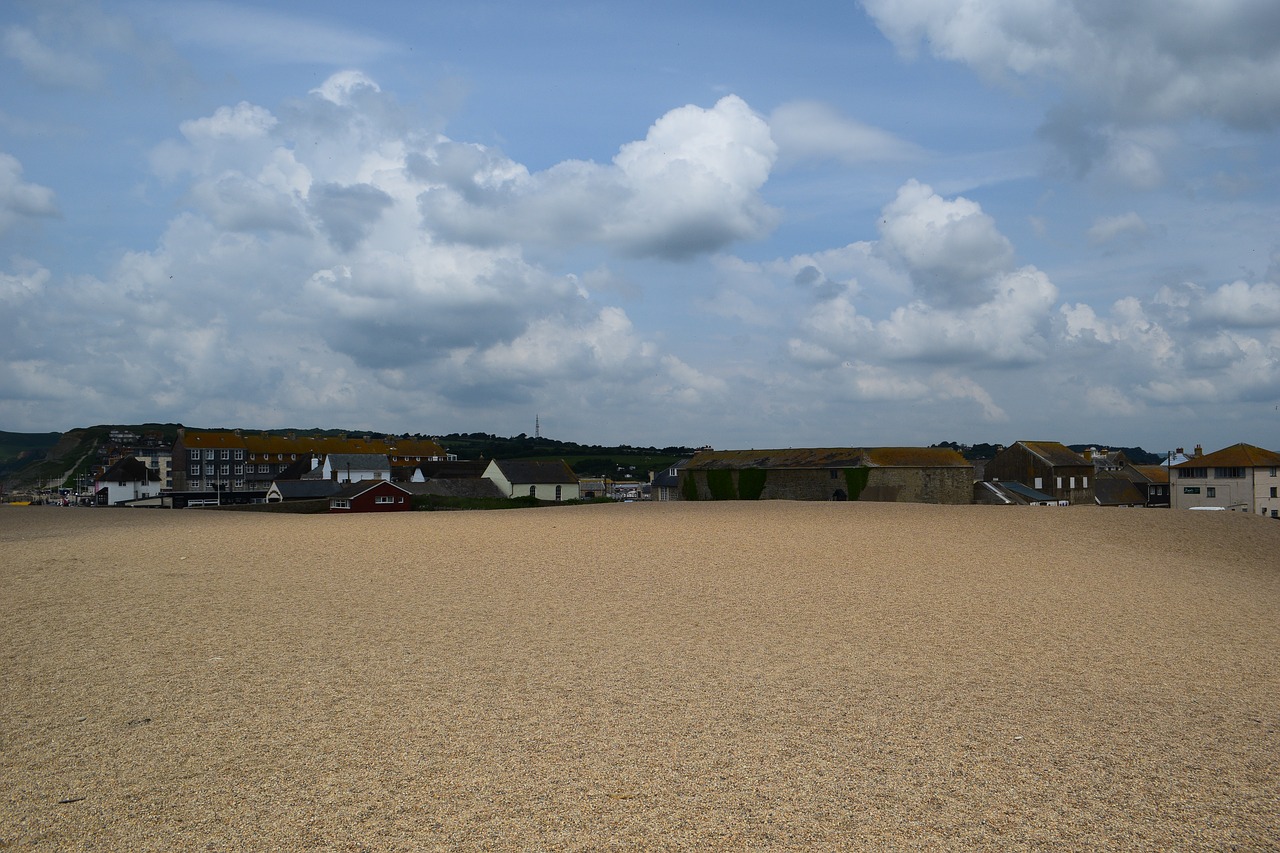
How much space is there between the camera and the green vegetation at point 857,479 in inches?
1517

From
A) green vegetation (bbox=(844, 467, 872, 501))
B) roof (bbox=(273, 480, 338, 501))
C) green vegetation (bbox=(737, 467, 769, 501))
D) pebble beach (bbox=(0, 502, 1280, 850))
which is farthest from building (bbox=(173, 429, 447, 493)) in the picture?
pebble beach (bbox=(0, 502, 1280, 850))

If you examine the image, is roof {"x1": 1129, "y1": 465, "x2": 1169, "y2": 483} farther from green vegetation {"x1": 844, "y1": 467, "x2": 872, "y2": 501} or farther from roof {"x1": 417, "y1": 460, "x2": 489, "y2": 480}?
roof {"x1": 417, "y1": 460, "x2": 489, "y2": 480}

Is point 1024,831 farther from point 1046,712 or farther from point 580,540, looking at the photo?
point 580,540

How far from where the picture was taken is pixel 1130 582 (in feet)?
46.9

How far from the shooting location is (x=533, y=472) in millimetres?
59344

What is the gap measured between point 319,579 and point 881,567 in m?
9.80

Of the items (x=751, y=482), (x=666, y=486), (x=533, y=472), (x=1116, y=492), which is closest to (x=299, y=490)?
(x=533, y=472)

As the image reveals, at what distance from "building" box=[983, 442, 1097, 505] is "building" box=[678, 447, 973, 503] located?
778cm

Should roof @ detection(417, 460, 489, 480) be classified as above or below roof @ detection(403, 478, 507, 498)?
above

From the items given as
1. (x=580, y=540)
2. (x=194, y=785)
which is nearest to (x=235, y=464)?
(x=580, y=540)

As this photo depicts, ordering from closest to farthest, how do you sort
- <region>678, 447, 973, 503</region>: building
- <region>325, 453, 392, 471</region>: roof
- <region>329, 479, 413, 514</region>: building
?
<region>678, 447, 973, 503</region>: building, <region>329, 479, 413, 514</region>: building, <region>325, 453, 392, 471</region>: roof

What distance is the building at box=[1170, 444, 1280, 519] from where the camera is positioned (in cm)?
4362

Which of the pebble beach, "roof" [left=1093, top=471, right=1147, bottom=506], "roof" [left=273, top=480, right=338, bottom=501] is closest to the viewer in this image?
the pebble beach

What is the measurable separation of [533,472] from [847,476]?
26598 mm
